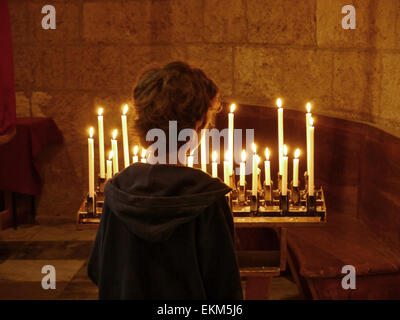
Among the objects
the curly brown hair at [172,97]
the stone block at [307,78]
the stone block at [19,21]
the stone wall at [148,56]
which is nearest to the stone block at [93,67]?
the stone wall at [148,56]

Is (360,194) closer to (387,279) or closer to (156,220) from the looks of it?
(387,279)

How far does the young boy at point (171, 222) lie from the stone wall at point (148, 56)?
3133 millimetres

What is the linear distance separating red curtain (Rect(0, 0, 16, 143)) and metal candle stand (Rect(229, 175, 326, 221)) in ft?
6.79

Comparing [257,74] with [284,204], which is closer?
[284,204]

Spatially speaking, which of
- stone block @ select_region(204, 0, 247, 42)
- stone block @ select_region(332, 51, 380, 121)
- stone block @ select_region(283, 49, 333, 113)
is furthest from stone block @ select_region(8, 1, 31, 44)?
stone block @ select_region(332, 51, 380, 121)

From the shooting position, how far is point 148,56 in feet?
16.4

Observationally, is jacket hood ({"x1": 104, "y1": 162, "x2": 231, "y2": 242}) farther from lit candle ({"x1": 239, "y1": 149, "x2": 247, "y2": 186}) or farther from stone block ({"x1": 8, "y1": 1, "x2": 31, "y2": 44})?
stone block ({"x1": 8, "y1": 1, "x2": 31, "y2": 44})

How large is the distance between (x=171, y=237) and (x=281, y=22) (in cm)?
354

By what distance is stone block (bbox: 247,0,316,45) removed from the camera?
473 cm

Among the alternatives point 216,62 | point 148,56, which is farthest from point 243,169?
point 148,56

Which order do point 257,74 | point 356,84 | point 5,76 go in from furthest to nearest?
point 257,74 < point 356,84 < point 5,76

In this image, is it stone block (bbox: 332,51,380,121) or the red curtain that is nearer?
the red curtain

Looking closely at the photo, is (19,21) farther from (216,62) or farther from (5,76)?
(216,62)
